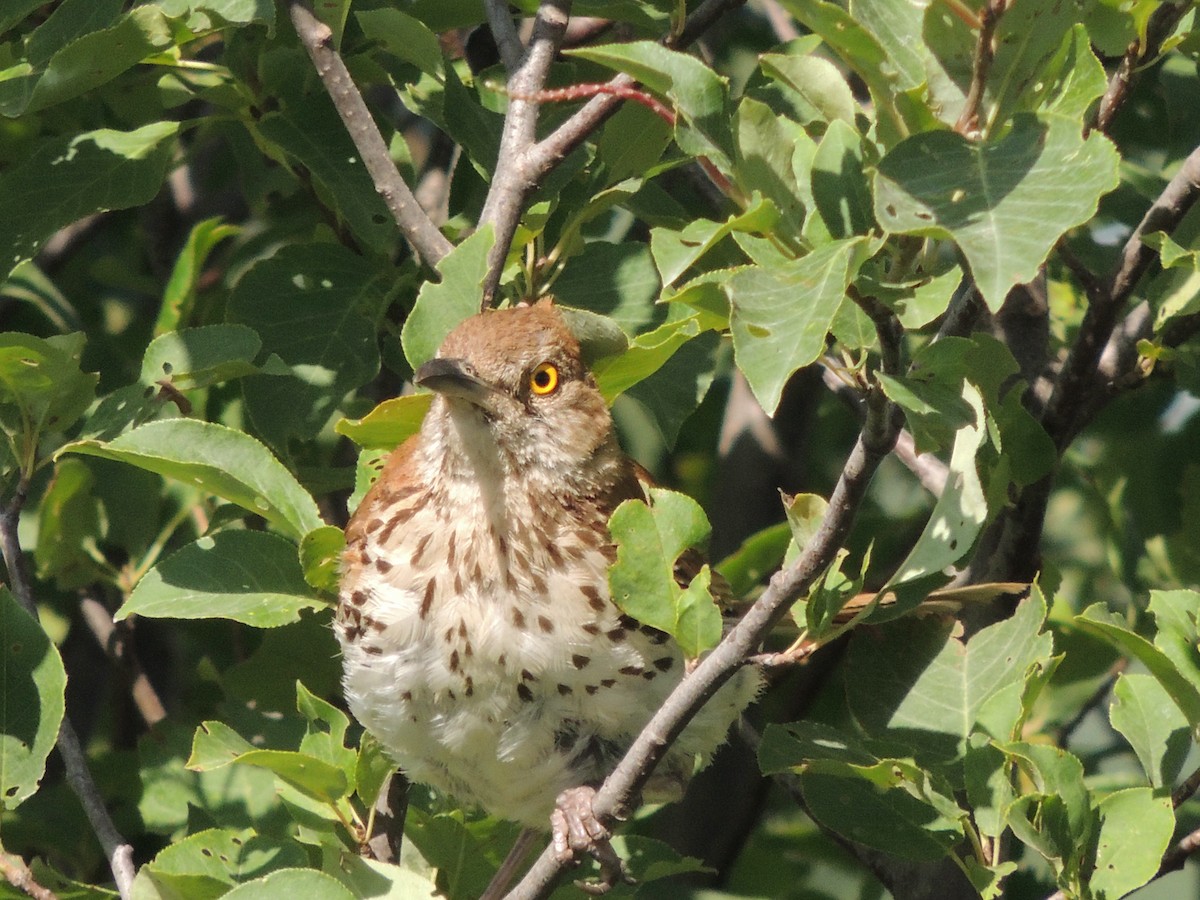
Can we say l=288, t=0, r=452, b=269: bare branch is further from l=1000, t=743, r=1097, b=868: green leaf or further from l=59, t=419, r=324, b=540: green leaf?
l=1000, t=743, r=1097, b=868: green leaf

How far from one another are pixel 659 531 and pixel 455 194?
4.26 feet

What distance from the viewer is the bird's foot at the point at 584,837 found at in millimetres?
2705

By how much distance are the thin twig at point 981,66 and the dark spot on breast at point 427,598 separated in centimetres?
149

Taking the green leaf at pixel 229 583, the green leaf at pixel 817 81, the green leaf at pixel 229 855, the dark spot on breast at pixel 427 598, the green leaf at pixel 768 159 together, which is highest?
the green leaf at pixel 817 81

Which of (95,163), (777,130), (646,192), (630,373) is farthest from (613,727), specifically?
(95,163)

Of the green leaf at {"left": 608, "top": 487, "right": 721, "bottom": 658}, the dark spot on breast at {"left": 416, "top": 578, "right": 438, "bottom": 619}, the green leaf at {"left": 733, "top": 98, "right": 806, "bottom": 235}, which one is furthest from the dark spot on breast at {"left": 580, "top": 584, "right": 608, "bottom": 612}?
the green leaf at {"left": 733, "top": 98, "right": 806, "bottom": 235}

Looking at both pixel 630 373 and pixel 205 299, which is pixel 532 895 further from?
pixel 205 299

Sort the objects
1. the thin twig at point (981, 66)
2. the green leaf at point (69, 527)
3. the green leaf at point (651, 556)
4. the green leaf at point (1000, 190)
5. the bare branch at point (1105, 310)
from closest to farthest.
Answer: the green leaf at point (1000, 190) < the thin twig at point (981, 66) < the green leaf at point (651, 556) < the bare branch at point (1105, 310) < the green leaf at point (69, 527)

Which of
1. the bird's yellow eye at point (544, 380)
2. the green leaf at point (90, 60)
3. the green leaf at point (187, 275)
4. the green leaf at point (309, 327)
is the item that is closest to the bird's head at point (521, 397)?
the bird's yellow eye at point (544, 380)

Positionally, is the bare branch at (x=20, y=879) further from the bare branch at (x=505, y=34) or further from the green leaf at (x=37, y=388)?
the bare branch at (x=505, y=34)

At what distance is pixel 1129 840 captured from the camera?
2.46 meters

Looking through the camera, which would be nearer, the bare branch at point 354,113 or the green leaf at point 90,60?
the green leaf at point 90,60

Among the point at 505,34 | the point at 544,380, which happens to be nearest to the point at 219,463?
the point at 544,380

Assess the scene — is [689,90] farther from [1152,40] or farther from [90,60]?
[90,60]
